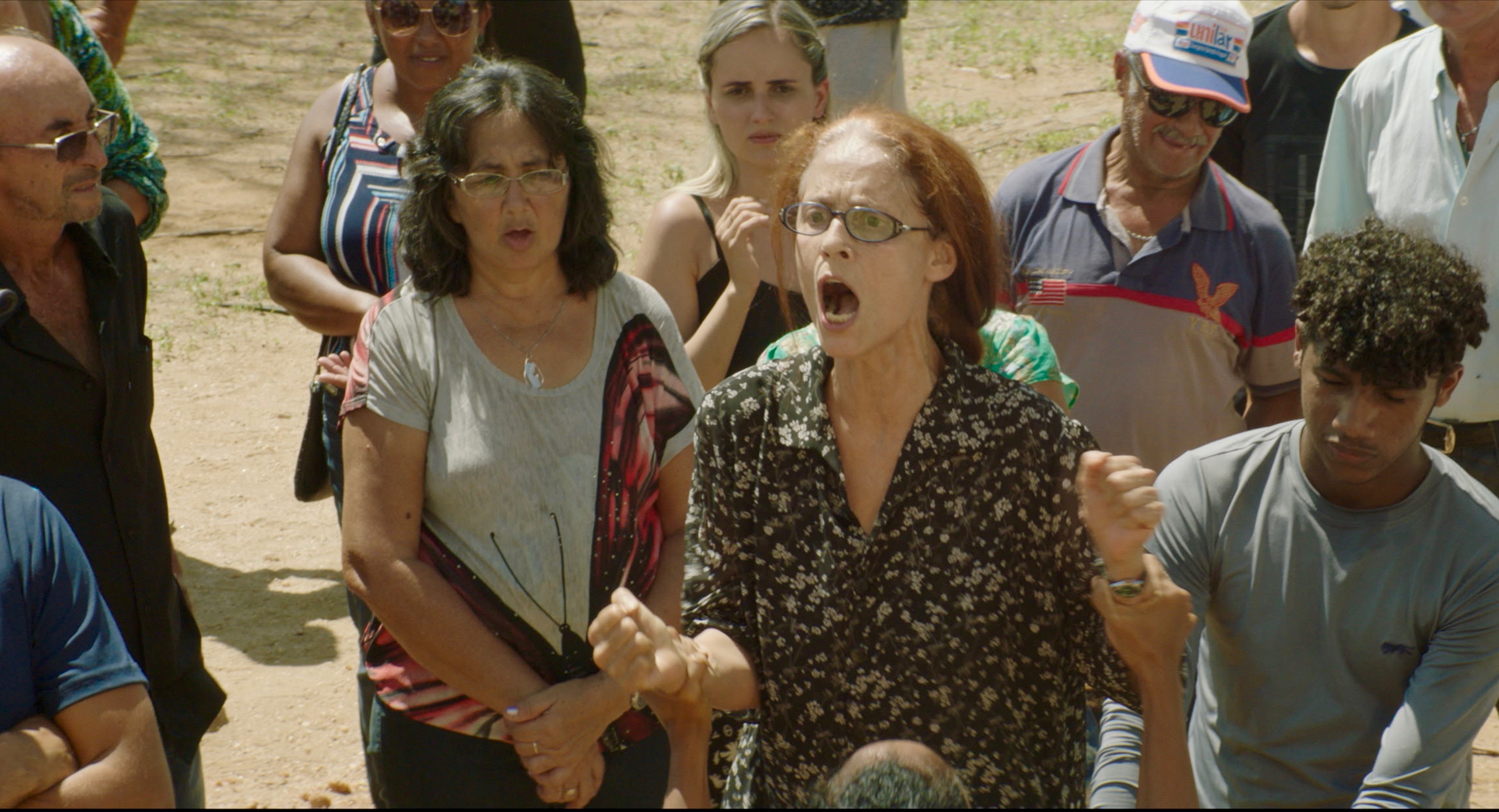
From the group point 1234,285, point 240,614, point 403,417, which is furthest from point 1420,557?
point 240,614

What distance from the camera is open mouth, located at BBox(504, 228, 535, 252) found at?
122 inches

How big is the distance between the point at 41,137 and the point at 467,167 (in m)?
0.89

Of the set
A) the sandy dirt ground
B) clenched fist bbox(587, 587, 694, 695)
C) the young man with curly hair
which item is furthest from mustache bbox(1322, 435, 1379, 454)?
the sandy dirt ground

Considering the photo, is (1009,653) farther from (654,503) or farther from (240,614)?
(240,614)

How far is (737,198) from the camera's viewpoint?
3852mm

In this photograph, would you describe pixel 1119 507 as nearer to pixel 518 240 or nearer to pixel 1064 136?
pixel 518 240

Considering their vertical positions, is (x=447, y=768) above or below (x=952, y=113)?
above

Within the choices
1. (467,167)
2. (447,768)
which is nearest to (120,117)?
(467,167)

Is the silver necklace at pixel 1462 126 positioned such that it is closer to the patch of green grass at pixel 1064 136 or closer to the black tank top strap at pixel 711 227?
the black tank top strap at pixel 711 227

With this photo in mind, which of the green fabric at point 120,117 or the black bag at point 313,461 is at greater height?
the green fabric at point 120,117

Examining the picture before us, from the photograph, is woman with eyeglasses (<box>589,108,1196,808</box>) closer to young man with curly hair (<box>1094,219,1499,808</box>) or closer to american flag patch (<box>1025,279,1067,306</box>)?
young man with curly hair (<box>1094,219,1499,808</box>)

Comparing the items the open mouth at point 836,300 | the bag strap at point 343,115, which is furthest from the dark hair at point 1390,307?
the bag strap at point 343,115

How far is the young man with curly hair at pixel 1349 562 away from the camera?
2816mm

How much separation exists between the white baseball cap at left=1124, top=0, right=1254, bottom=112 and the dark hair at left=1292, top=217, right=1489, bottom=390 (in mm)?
763
